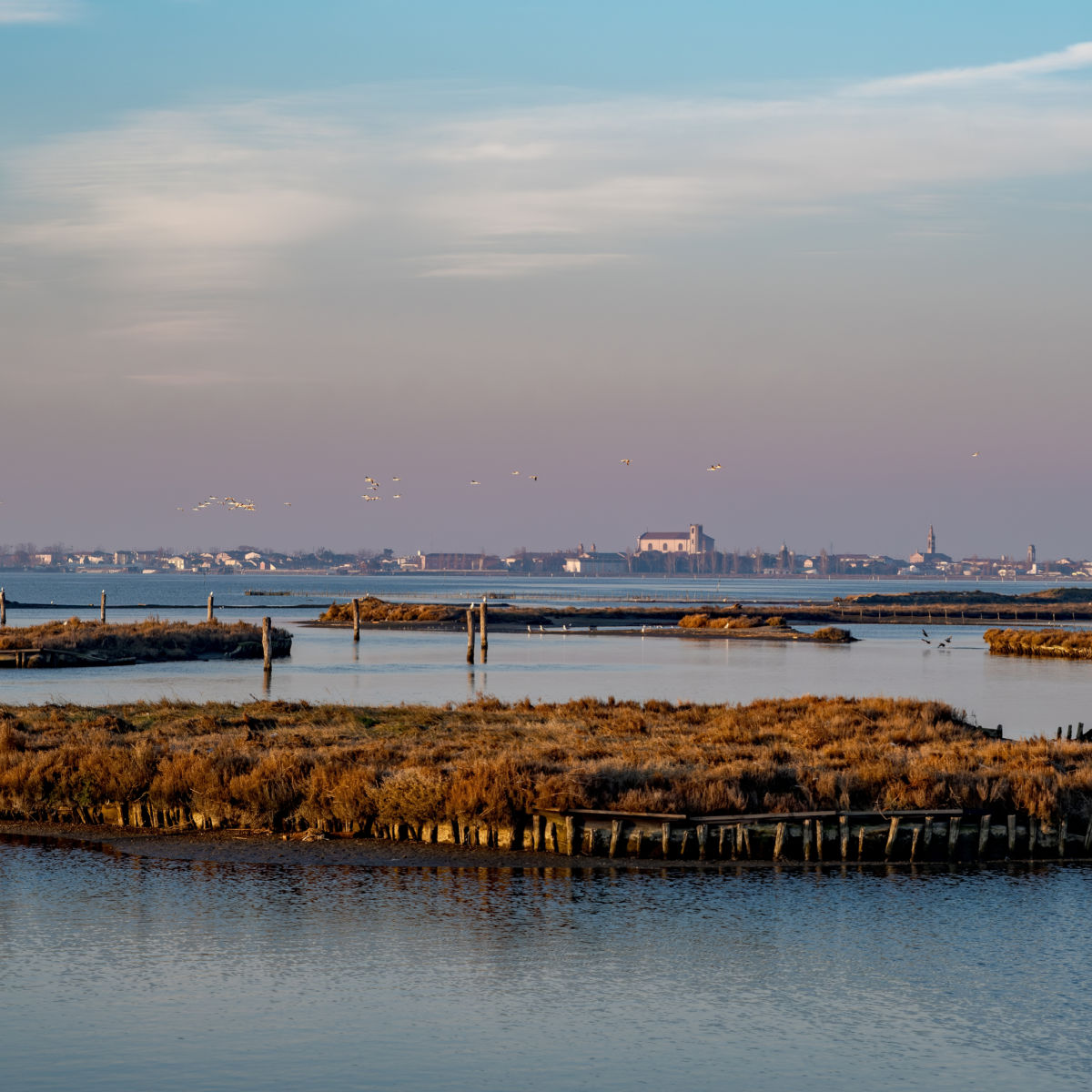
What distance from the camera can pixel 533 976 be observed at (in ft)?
51.3

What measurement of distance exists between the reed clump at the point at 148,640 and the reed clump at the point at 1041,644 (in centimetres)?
4497

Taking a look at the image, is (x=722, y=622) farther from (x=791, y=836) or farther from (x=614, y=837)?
(x=614, y=837)

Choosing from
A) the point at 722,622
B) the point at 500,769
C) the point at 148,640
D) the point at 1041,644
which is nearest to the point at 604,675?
the point at 148,640

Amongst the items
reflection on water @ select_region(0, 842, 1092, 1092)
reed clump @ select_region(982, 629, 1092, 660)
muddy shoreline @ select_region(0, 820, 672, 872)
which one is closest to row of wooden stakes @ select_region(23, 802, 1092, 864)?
muddy shoreline @ select_region(0, 820, 672, 872)

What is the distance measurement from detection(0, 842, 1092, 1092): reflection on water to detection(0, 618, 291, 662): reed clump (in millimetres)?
50579

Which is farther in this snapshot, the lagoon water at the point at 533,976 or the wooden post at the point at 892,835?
the wooden post at the point at 892,835

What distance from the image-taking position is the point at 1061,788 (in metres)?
Answer: 24.0

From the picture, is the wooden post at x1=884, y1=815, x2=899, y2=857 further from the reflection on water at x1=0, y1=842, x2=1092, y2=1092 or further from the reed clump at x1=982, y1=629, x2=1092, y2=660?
the reed clump at x1=982, y1=629, x2=1092, y2=660

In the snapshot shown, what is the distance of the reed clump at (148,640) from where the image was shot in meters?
70.3

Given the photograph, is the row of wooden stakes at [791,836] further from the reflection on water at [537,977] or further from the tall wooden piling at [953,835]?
the reflection on water at [537,977]

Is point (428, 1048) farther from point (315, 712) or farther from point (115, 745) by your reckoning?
point (315, 712)

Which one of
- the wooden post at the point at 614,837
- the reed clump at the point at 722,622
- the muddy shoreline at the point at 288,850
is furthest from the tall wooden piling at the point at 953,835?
the reed clump at the point at 722,622

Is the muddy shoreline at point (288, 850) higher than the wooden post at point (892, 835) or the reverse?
the reverse

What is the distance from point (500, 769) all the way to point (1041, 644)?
72998mm
